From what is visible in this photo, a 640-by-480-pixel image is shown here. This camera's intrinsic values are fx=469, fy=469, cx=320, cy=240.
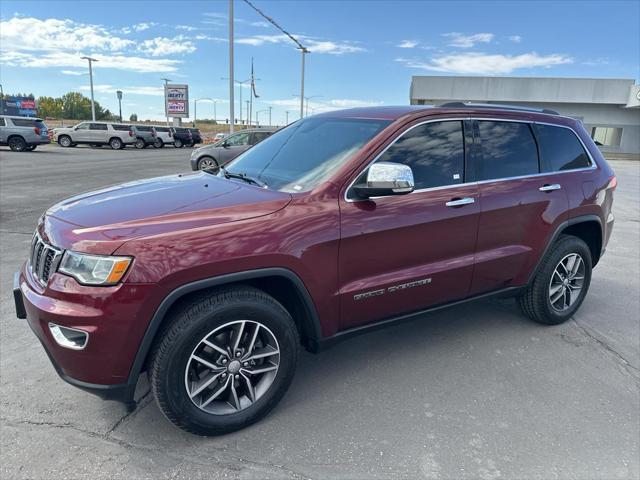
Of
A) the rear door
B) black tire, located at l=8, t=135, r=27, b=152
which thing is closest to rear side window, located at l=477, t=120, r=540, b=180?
the rear door

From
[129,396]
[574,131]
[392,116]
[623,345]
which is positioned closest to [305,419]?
[129,396]

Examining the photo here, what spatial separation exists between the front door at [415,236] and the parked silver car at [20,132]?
2700 cm

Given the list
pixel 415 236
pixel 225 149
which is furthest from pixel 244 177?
pixel 225 149

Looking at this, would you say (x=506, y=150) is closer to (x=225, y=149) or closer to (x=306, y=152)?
(x=306, y=152)

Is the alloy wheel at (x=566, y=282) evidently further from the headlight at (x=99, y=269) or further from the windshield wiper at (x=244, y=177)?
the headlight at (x=99, y=269)

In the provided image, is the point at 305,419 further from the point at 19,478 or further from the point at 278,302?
the point at 19,478

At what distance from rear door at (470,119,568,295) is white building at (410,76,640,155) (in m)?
37.7

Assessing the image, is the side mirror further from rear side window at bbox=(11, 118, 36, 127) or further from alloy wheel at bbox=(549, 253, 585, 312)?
rear side window at bbox=(11, 118, 36, 127)

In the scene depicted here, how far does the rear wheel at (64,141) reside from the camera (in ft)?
105

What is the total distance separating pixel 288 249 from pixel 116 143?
33272 millimetres

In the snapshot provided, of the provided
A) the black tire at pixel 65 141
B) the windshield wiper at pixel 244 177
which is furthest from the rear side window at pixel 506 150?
the black tire at pixel 65 141

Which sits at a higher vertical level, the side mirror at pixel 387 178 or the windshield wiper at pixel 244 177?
the side mirror at pixel 387 178

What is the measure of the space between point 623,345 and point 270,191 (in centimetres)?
322

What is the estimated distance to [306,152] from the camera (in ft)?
10.8
